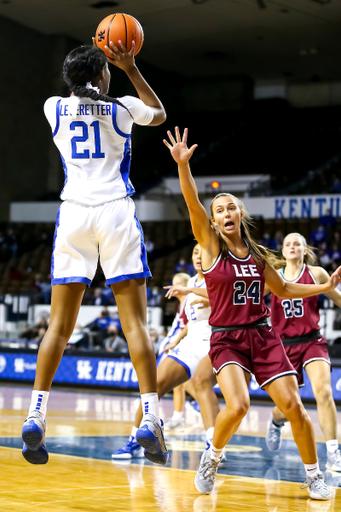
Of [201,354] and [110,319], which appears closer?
[201,354]

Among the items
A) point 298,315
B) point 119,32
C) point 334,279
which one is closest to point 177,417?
point 298,315

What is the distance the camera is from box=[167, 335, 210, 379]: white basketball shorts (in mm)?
6416

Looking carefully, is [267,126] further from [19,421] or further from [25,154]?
[19,421]

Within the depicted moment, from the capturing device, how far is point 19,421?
8.44m

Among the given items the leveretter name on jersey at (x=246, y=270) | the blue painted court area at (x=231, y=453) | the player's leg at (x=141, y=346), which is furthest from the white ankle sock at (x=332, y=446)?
the player's leg at (x=141, y=346)

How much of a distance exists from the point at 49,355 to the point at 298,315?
325cm

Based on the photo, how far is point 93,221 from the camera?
12.5 ft

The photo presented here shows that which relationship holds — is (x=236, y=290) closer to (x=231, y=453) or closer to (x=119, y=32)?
(x=119, y=32)

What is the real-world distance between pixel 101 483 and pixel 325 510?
1574 millimetres

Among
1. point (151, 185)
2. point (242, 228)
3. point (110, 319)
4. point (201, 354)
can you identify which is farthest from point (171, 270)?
point (242, 228)

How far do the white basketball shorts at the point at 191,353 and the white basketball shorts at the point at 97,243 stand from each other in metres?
2.68

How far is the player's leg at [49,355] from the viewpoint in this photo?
3.65m

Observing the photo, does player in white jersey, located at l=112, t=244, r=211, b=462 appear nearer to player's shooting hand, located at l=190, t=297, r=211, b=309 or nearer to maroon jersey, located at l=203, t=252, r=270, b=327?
player's shooting hand, located at l=190, t=297, r=211, b=309

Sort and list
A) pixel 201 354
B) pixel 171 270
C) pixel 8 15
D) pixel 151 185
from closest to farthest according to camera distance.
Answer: pixel 201 354
pixel 171 270
pixel 8 15
pixel 151 185
